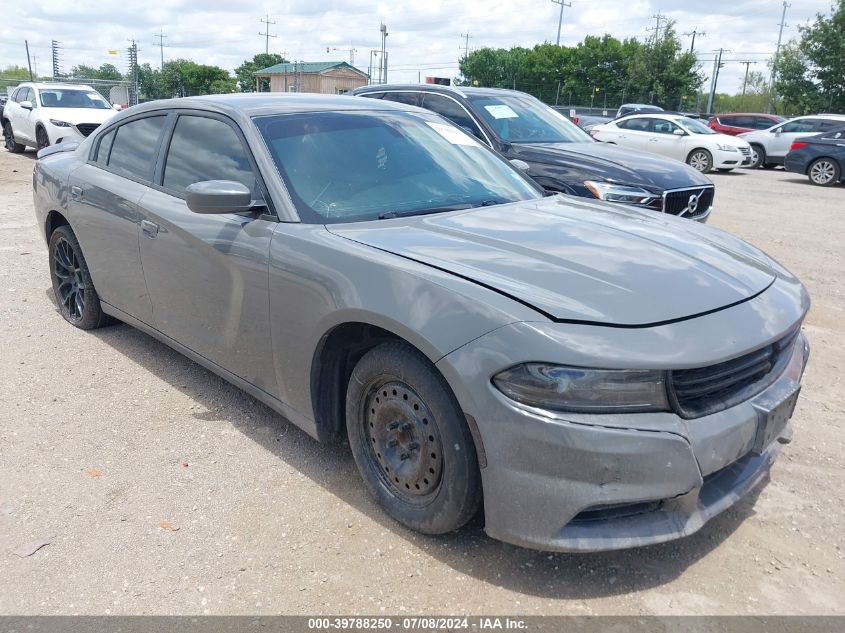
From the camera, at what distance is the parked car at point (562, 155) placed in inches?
248

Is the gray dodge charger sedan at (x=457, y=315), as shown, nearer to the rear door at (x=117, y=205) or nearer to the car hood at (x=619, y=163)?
the rear door at (x=117, y=205)

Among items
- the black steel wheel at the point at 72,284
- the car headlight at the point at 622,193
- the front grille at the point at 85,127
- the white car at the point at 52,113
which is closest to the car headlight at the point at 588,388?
the black steel wheel at the point at 72,284

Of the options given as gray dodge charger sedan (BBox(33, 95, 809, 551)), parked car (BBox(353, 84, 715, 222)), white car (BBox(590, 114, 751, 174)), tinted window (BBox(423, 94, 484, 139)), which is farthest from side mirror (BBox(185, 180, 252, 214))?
white car (BBox(590, 114, 751, 174))

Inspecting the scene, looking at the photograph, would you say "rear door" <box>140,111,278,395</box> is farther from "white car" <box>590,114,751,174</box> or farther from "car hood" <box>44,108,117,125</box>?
"white car" <box>590,114,751,174</box>

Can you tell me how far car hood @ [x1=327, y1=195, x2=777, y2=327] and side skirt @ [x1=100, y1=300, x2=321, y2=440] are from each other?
33.3 inches

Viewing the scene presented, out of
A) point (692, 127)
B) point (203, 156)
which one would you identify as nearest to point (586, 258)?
point (203, 156)

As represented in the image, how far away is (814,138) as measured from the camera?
54.8 ft

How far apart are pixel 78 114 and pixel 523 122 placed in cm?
1237

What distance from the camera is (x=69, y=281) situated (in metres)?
5.08

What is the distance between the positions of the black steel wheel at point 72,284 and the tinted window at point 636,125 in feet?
52.8

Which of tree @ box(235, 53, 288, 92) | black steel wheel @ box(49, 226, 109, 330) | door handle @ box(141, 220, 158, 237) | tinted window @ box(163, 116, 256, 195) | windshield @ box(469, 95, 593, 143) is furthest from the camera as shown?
tree @ box(235, 53, 288, 92)

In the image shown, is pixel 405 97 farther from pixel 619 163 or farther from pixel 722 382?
pixel 722 382

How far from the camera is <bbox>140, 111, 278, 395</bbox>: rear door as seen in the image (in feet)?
10.5

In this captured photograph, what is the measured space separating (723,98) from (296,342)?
7598 cm
